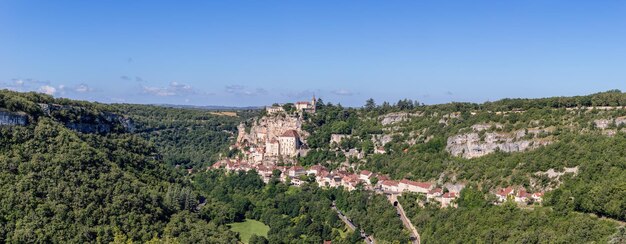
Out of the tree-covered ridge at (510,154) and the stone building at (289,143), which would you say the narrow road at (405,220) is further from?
the stone building at (289,143)

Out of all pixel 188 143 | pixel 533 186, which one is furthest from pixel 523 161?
pixel 188 143

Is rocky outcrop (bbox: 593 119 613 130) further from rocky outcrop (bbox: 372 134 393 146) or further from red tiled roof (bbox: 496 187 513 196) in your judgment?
rocky outcrop (bbox: 372 134 393 146)

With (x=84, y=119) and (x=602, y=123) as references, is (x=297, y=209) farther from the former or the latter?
(x=602, y=123)

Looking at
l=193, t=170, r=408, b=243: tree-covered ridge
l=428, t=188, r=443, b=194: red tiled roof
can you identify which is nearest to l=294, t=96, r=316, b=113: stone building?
l=193, t=170, r=408, b=243: tree-covered ridge

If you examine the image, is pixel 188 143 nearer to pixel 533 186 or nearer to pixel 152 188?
pixel 152 188

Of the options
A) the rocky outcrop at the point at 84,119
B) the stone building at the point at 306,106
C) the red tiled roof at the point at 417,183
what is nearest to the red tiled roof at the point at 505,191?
the red tiled roof at the point at 417,183
